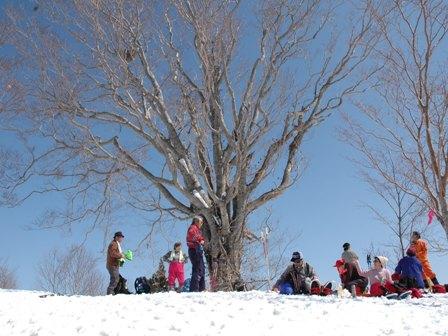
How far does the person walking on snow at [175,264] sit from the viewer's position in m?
Result: 11.5

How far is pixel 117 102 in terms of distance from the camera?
13055 millimetres

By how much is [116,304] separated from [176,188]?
702 centimetres

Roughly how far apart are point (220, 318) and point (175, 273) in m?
6.34

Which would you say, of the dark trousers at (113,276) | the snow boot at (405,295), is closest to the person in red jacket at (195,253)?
the dark trousers at (113,276)

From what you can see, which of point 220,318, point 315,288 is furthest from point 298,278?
point 220,318

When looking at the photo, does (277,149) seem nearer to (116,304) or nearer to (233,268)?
(233,268)

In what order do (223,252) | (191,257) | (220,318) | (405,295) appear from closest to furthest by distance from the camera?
(220,318)
(405,295)
(191,257)
(223,252)

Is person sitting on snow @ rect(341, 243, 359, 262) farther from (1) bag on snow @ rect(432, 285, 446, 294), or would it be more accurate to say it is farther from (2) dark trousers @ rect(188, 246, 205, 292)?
(2) dark trousers @ rect(188, 246, 205, 292)

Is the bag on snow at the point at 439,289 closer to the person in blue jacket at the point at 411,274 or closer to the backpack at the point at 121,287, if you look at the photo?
the person in blue jacket at the point at 411,274

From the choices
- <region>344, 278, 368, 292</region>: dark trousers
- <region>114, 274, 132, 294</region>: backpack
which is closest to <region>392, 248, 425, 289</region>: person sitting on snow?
<region>344, 278, 368, 292</region>: dark trousers

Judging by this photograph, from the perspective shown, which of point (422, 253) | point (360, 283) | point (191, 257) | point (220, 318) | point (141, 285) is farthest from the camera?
point (141, 285)

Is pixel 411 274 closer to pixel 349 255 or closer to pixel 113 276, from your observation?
pixel 349 255

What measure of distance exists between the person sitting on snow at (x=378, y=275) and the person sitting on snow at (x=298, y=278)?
0.94m

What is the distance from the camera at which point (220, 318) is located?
5.38 m
